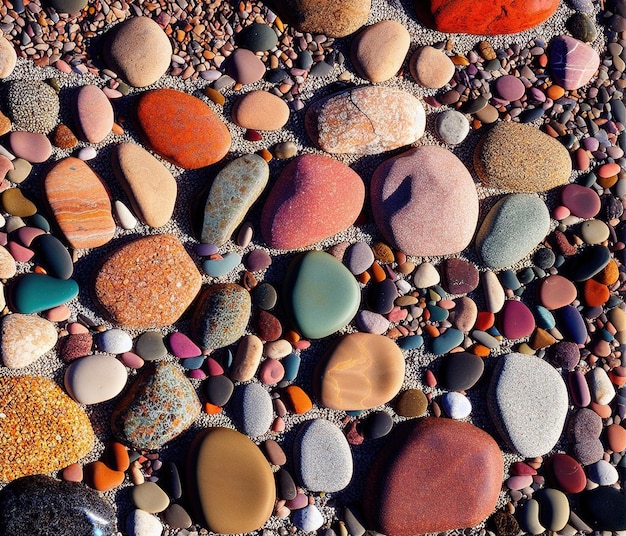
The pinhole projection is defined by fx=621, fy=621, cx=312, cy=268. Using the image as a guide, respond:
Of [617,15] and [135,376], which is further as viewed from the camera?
[617,15]

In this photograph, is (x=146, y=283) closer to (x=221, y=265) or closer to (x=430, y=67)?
(x=221, y=265)

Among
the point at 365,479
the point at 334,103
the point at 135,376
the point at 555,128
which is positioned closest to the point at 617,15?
the point at 555,128

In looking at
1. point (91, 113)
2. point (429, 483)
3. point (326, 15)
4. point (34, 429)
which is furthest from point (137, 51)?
point (429, 483)

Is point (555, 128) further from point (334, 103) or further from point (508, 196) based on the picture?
point (334, 103)

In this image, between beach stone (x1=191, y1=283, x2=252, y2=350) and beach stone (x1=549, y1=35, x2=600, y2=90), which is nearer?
beach stone (x1=191, y1=283, x2=252, y2=350)

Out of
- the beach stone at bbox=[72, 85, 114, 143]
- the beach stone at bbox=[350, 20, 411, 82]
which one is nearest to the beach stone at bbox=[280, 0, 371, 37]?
the beach stone at bbox=[350, 20, 411, 82]

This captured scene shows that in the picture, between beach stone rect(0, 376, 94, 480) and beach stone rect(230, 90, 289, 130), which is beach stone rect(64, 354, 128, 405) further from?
beach stone rect(230, 90, 289, 130)

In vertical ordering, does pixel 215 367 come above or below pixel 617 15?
below
